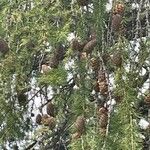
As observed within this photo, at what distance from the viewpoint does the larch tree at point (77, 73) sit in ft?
4.11

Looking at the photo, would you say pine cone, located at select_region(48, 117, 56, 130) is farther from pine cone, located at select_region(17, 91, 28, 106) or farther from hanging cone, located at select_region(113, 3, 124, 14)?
hanging cone, located at select_region(113, 3, 124, 14)

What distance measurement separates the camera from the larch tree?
4.11ft

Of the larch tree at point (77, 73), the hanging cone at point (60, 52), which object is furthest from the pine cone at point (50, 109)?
the hanging cone at point (60, 52)

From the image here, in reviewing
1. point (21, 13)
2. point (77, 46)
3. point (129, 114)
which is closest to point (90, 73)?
point (77, 46)

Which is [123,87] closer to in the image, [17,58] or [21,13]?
[17,58]

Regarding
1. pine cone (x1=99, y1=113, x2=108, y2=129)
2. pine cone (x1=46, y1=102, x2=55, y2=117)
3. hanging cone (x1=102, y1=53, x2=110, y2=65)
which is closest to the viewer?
pine cone (x1=99, y1=113, x2=108, y2=129)

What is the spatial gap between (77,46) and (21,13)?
374 millimetres

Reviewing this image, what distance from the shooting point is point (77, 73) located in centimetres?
143

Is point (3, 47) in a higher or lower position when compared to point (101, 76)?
higher

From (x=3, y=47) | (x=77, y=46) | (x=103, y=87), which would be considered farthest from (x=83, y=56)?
(x=3, y=47)

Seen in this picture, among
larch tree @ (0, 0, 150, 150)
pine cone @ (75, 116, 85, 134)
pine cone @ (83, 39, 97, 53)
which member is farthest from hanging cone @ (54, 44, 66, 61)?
pine cone @ (75, 116, 85, 134)

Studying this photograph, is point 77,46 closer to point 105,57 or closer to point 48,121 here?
point 105,57

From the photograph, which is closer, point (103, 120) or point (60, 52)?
point (103, 120)

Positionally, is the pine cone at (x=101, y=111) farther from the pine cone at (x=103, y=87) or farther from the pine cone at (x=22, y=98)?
the pine cone at (x=22, y=98)
